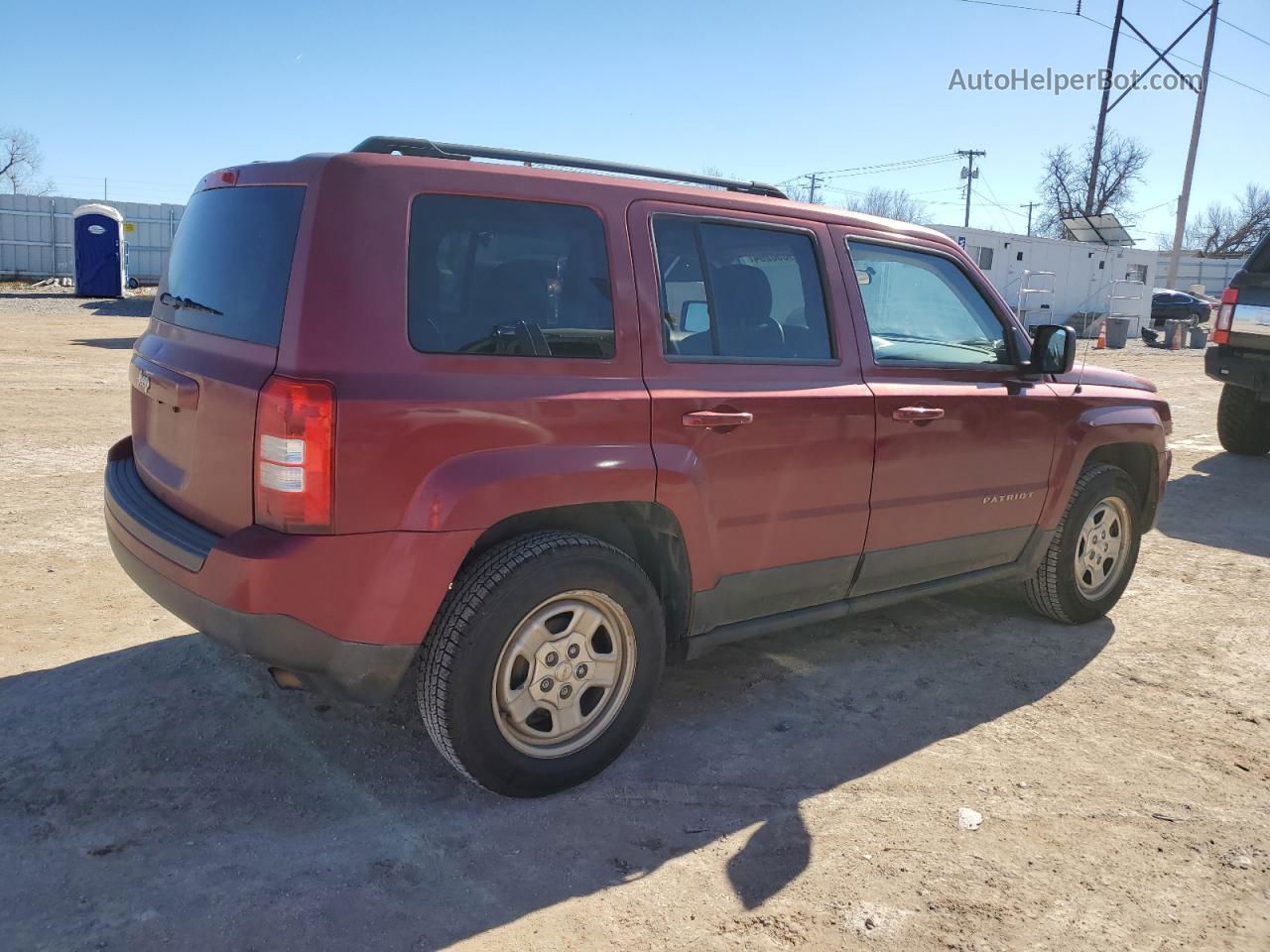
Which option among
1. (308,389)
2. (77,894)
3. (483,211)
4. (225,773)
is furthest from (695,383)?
(77,894)

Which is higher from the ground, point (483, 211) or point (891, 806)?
point (483, 211)

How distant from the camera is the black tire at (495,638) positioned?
283cm

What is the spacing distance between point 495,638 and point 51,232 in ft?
105

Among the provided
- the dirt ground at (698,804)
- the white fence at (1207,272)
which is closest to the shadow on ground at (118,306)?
the dirt ground at (698,804)

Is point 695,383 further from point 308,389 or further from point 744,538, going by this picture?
point 308,389

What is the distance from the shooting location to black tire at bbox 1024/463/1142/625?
15.5 ft

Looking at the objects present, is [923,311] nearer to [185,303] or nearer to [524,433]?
[524,433]

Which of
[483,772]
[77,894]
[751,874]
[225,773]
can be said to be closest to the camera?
[77,894]

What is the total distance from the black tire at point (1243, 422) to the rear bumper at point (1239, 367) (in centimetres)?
47

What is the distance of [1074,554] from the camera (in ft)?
15.7

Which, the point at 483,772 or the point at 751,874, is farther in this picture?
the point at 483,772

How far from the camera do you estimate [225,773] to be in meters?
3.16

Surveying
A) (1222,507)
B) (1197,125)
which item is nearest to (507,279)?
(1222,507)

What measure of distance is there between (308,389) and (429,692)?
943mm
